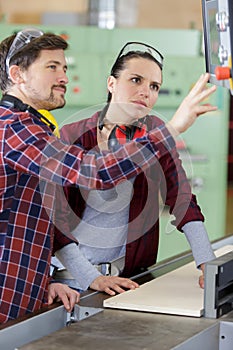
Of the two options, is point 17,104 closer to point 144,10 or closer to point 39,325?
point 39,325

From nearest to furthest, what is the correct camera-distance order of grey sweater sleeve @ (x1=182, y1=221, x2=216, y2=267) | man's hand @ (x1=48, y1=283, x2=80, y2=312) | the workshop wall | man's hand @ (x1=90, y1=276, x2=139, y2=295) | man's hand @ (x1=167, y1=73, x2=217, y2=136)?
man's hand @ (x1=167, y1=73, x2=217, y2=136), man's hand @ (x1=48, y1=283, x2=80, y2=312), man's hand @ (x1=90, y1=276, x2=139, y2=295), grey sweater sleeve @ (x1=182, y1=221, x2=216, y2=267), the workshop wall

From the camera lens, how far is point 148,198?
7.23ft

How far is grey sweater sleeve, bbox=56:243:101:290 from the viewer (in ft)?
6.89

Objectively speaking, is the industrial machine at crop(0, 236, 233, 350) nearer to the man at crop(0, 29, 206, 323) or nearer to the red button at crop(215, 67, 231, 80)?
the man at crop(0, 29, 206, 323)

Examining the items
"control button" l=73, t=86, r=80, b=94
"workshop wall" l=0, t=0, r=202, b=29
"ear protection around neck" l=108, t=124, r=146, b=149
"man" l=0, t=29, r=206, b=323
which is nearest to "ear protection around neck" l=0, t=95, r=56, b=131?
"man" l=0, t=29, r=206, b=323

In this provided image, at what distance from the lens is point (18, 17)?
776 cm

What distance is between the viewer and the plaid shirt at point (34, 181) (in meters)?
1.78

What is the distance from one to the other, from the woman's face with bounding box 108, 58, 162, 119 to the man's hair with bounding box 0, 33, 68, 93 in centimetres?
18

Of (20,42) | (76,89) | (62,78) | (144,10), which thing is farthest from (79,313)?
(144,10)

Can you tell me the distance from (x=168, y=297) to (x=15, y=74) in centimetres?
67

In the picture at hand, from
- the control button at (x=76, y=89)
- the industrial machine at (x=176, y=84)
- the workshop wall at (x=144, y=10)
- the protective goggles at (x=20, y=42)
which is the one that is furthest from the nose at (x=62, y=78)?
the workshop wall at (x=144, y=10)

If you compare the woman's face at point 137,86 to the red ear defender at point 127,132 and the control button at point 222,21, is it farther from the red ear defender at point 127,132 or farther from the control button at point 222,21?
the control button at point 222,21

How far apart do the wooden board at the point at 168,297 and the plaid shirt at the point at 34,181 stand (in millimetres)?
203

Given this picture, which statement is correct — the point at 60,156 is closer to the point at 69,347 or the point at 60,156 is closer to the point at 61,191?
the point at 61,191
